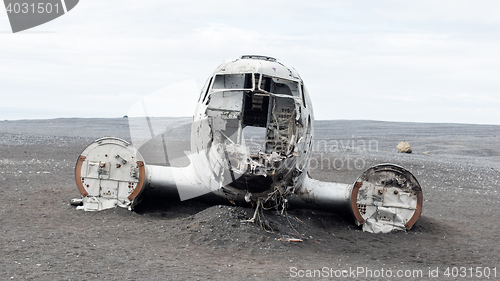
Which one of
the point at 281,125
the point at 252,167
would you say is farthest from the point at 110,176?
the point at 252,167

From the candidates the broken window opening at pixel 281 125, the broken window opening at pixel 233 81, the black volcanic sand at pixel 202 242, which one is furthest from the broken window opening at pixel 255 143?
the black volcanic sand at pixel 202 242

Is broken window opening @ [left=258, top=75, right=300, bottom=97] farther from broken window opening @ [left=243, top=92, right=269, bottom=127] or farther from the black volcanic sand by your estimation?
the black volcanic sand

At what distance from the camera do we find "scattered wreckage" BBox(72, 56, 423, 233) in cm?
777

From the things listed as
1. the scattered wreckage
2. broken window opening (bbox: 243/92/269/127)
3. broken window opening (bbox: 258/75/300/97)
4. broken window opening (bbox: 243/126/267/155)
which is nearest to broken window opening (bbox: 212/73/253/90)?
the scattered wreckage

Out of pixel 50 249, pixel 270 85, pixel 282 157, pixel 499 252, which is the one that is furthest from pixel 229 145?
pixel 499 252

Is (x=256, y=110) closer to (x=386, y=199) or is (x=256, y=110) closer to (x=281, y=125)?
(x=281, y=125)

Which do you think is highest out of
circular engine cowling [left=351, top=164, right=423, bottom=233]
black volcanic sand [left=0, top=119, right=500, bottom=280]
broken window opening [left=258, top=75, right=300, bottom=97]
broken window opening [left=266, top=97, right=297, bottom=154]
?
broken window opening [left=258, top=75, right=300, bottom=97]

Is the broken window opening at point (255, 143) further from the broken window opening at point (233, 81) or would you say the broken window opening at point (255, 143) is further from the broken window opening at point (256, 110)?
the broken window opening at point (233, 81)

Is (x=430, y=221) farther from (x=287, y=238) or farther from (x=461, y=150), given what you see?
(x=461, y=150)

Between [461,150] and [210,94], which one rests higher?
[210,94]

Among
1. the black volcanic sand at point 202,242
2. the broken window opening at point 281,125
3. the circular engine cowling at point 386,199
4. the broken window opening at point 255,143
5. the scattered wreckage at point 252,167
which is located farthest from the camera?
the circular engine cowling at point 386,199

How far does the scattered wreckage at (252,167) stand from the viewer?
306 inches

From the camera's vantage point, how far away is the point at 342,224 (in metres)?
10.3

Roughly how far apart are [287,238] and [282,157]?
186cm
